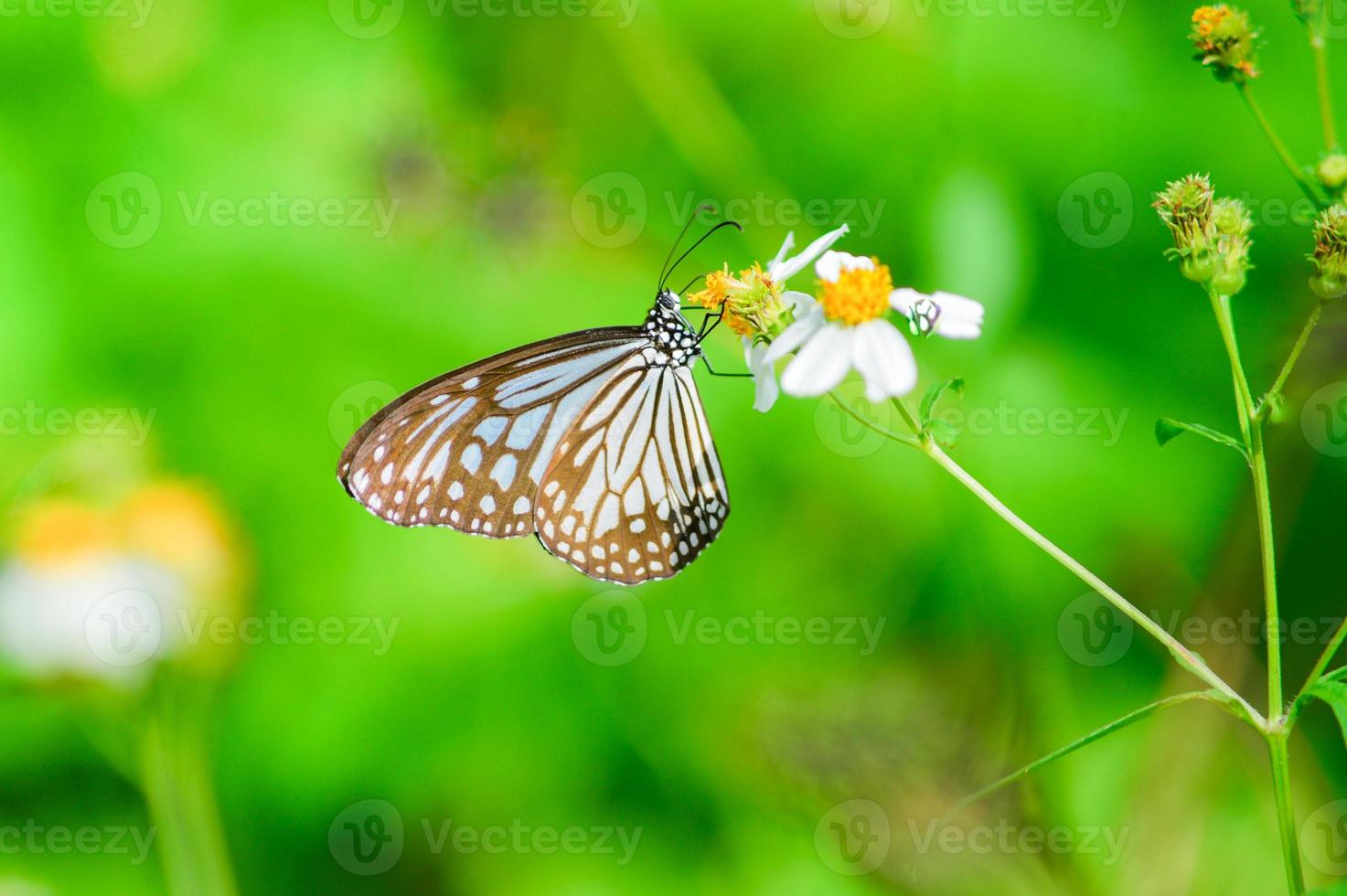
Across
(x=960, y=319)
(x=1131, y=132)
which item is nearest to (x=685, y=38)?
(x=1131, y=132)

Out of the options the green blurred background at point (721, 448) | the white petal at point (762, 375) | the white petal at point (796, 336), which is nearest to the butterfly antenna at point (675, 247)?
the green blurred background at point (721, 448)

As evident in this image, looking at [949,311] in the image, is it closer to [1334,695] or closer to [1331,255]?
[1331,255]

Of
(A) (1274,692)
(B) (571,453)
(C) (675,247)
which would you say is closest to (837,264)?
(A) (1274,692)

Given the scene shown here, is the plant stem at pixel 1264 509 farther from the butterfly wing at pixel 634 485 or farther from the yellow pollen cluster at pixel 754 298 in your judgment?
the butterfly wing at pixel 634 485

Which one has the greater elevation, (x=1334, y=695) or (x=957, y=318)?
(x=957, y=318)

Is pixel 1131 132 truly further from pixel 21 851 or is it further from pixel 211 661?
pixel 21 851
